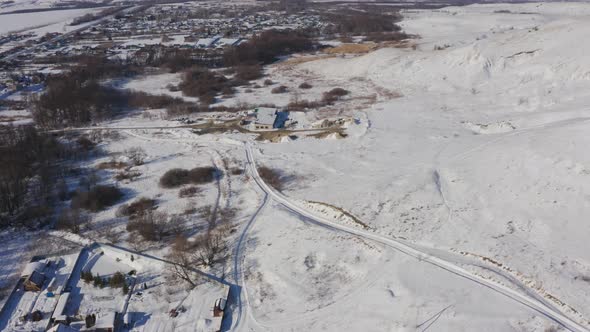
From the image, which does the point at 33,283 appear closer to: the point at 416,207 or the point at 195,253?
the point at 195,253

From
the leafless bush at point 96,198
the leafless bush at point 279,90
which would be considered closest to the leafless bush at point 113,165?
the leafless bush at point 96,198

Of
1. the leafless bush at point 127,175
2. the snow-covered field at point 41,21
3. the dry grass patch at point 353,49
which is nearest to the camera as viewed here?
the leafless bush at point 127,175

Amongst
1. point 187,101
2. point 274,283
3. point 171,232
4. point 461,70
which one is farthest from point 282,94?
point 274,283

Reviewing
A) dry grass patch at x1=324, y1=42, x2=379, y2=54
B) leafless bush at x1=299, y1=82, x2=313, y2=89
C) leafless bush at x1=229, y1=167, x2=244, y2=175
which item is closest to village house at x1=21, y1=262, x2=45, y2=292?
leafless bush at x1=229, y1=167, x2=244, y2=175

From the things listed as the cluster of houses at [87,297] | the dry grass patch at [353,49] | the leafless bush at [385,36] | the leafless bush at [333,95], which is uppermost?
the leafless bush at [385,36]

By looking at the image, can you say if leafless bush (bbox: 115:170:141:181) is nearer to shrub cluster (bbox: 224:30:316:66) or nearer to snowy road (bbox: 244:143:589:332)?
snowy road (bbox: 244:143:589:332)

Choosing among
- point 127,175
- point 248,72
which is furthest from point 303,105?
point 127,175

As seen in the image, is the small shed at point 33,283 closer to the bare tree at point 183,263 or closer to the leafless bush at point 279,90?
the bare tree at point 183,263
